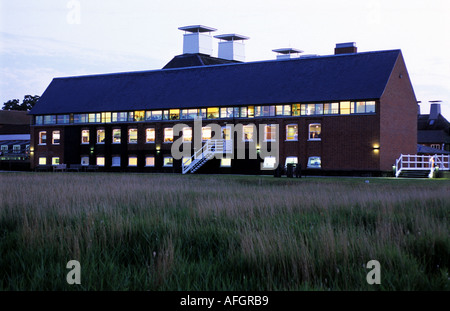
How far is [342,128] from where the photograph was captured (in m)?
45.8

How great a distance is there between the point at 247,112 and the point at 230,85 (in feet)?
14.0

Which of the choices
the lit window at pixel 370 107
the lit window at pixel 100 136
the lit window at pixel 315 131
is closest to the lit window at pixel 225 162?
the lit window at pixel 315 131

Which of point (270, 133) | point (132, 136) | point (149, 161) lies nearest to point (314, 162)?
point (270, 133)

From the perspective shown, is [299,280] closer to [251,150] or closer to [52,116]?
[251,150]

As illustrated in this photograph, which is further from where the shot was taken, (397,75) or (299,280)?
(397,75)

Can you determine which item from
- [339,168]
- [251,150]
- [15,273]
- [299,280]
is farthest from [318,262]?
[251,150]

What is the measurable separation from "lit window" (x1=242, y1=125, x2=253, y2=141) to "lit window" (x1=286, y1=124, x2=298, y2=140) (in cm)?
330

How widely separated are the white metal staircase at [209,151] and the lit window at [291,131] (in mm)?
5208

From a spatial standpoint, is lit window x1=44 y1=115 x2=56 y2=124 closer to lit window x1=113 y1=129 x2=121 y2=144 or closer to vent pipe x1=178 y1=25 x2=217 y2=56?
lit window x1=113 y1=129 x2=121 y2=144

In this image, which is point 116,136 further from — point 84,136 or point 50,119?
point 50,119

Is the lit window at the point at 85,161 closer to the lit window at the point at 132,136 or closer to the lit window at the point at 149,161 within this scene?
the lit window at the point at 132,136

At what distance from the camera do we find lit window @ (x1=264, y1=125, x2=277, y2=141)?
49219 mm

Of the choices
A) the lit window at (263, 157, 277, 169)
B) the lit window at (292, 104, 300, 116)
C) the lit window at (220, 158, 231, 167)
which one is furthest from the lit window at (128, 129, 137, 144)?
the lit window at (292, 104, 300, 116)
